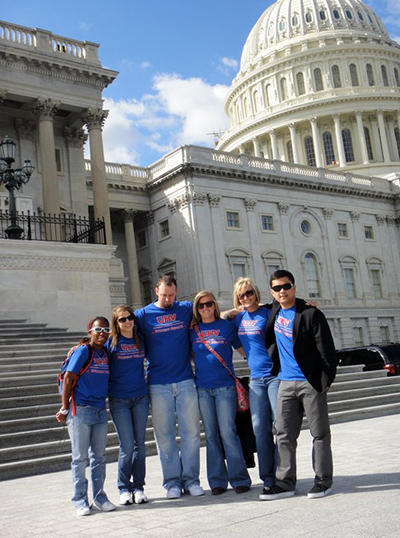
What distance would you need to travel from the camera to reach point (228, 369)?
6.70 m

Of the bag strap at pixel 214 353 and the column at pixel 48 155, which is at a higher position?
the column at pixel 48 155

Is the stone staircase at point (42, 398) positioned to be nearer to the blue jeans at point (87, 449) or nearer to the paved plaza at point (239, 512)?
the paved plaza at point (239, 512)

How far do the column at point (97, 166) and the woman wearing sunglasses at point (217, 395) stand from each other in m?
21.6

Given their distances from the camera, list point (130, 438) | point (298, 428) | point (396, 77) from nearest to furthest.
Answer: point (298, 428)
point (130, 438)
point (396, 77)

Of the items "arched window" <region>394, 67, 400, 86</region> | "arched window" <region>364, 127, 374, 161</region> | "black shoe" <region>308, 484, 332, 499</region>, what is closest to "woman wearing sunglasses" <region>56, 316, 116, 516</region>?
"black shoe" <region>308, 484, 332, 499</region>

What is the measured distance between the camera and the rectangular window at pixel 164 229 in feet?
152

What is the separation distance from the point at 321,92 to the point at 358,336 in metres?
34.0

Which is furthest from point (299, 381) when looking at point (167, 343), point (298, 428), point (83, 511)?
point (83, 511)

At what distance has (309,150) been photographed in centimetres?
7369

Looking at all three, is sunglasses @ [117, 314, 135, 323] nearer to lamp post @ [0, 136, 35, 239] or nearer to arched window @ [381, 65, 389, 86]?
lamp post @ [0, 136, 35, 239]

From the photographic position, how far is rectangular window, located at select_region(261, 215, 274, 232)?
48213mm

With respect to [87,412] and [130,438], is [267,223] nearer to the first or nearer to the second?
[130,438]

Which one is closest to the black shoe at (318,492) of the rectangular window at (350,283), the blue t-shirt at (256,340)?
the blue t-shirt at (256,340)

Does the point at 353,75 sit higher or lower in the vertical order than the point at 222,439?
higher
